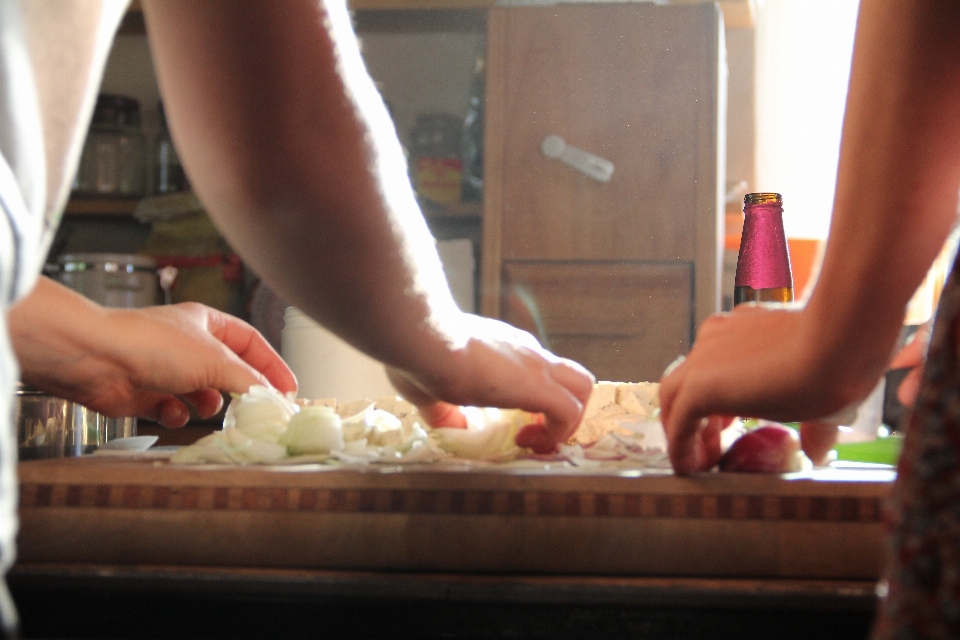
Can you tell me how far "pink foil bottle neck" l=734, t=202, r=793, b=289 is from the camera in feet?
2.67

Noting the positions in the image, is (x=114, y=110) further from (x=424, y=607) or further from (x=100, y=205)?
(x=424, y=607)

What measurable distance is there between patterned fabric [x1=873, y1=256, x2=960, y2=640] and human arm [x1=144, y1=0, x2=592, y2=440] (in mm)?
291

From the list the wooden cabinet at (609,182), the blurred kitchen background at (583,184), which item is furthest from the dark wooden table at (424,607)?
the wooden cabinet at (609,182)

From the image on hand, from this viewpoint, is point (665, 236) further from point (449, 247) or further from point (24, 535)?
point (24, 535)

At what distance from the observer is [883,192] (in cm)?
38

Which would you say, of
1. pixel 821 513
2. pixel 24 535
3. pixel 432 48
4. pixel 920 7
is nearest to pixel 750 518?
pixel 821 513

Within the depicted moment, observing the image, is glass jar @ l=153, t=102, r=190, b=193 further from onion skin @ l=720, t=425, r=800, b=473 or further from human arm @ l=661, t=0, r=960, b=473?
human arm @ l=661, t=0, r=960, b=473

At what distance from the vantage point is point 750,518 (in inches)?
18.4

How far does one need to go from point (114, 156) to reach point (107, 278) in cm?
41

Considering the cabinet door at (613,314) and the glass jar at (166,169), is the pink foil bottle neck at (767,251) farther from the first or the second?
the glass jar at (166,169)

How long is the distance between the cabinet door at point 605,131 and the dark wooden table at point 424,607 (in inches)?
59.1

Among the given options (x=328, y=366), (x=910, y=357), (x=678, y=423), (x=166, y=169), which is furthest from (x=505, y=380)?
(x=166, y=169)

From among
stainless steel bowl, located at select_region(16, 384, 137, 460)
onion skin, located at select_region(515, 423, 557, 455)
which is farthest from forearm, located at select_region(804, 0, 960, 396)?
stainless steel bowl, located at select_region(16, 384, 137, 460)

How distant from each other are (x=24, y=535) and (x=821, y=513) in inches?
16.8
